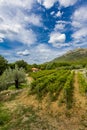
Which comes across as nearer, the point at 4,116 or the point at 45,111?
the point at 4,116

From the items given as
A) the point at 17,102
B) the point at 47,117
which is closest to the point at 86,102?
the point at 47,117

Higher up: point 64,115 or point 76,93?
point 76,93

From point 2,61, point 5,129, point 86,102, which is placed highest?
point 2,61

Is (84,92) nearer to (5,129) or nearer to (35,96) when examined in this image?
(35,96)

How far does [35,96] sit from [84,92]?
7076 mm

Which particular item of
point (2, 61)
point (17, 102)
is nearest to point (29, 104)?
point (17, 102)

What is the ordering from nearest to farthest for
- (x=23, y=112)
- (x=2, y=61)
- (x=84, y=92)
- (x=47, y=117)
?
(x=47, y=117) → (x=23, y=112) → (x=84, y=92) → (x=2, y=61)

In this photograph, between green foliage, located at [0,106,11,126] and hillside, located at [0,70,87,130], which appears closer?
hillside, located at [0,70,87,130]

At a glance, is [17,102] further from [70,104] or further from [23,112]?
[70,104]

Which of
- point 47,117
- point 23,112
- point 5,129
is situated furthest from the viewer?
point 23,112

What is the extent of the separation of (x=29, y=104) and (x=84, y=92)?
739cm

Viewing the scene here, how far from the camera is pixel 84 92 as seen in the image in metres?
25.2

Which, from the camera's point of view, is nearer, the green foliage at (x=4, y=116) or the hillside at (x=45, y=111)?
the hillside at (x=45, y=111)

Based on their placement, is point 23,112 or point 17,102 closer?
point 23,112
